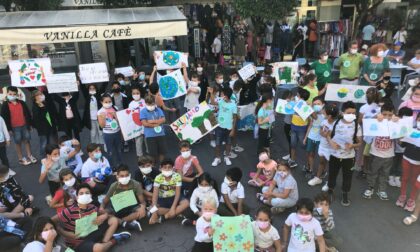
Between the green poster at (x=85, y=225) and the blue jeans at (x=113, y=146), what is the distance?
2.25m

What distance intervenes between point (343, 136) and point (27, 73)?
646 centimetres

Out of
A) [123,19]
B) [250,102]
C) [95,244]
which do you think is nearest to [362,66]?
[250,102]

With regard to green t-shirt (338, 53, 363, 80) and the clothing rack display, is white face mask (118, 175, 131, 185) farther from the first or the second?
the clothing rack display

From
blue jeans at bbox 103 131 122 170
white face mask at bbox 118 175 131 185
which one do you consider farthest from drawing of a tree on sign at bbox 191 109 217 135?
white face mask at bbox 118 175 131 185

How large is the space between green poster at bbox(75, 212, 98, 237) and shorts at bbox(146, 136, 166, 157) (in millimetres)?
2051

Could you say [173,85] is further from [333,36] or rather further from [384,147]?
[333,36]

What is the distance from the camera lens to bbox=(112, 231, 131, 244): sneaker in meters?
5.07

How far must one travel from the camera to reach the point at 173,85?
8094mm

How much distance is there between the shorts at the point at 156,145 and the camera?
664 centimetres

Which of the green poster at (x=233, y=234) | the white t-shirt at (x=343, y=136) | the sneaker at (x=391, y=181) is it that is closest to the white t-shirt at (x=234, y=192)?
the green poster at (x=233, y=234)

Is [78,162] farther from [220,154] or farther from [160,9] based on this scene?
[160,9]

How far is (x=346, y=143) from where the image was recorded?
17.9 ft

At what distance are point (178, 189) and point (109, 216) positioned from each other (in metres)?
1.09

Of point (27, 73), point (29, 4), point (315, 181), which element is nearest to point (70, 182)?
point (27, 73)
